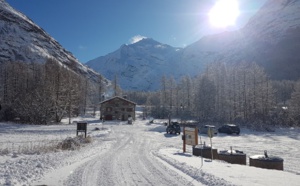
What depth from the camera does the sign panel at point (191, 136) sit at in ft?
59.0

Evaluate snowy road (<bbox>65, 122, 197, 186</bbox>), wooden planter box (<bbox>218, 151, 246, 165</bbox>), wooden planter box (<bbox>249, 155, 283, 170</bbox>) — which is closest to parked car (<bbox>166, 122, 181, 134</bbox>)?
wooden planter box (<bbox>218, 151, 246, 165</bbox>)

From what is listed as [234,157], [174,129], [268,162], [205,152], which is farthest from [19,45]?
[268,162]

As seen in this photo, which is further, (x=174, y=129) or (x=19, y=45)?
(x=19, y=45)

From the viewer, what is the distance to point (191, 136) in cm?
1839

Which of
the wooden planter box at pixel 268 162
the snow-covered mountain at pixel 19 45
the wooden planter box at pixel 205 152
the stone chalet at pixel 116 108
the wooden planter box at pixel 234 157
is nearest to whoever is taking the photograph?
the wooden planter box at pixel 268 162

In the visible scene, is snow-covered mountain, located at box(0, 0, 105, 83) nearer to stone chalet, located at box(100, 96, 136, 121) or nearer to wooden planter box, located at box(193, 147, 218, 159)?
stone chalet, located at box(100, 96, 136, 121)

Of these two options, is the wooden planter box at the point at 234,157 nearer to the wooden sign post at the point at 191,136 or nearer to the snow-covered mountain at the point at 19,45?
the wooden sign post at the point at 191,136

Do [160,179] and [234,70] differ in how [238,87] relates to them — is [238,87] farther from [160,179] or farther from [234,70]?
[160,179]

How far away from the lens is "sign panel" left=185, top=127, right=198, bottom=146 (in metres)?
18.0

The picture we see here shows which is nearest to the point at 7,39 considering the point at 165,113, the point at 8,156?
the point at 165,113

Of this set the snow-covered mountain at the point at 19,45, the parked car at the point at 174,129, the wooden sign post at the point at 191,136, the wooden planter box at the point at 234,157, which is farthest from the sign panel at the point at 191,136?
the snow-covered mountain at the point at 19,45

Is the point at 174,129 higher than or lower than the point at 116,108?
lower

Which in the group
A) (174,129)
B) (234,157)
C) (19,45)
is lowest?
(234,157)

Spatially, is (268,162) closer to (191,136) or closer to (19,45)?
(191,136)
